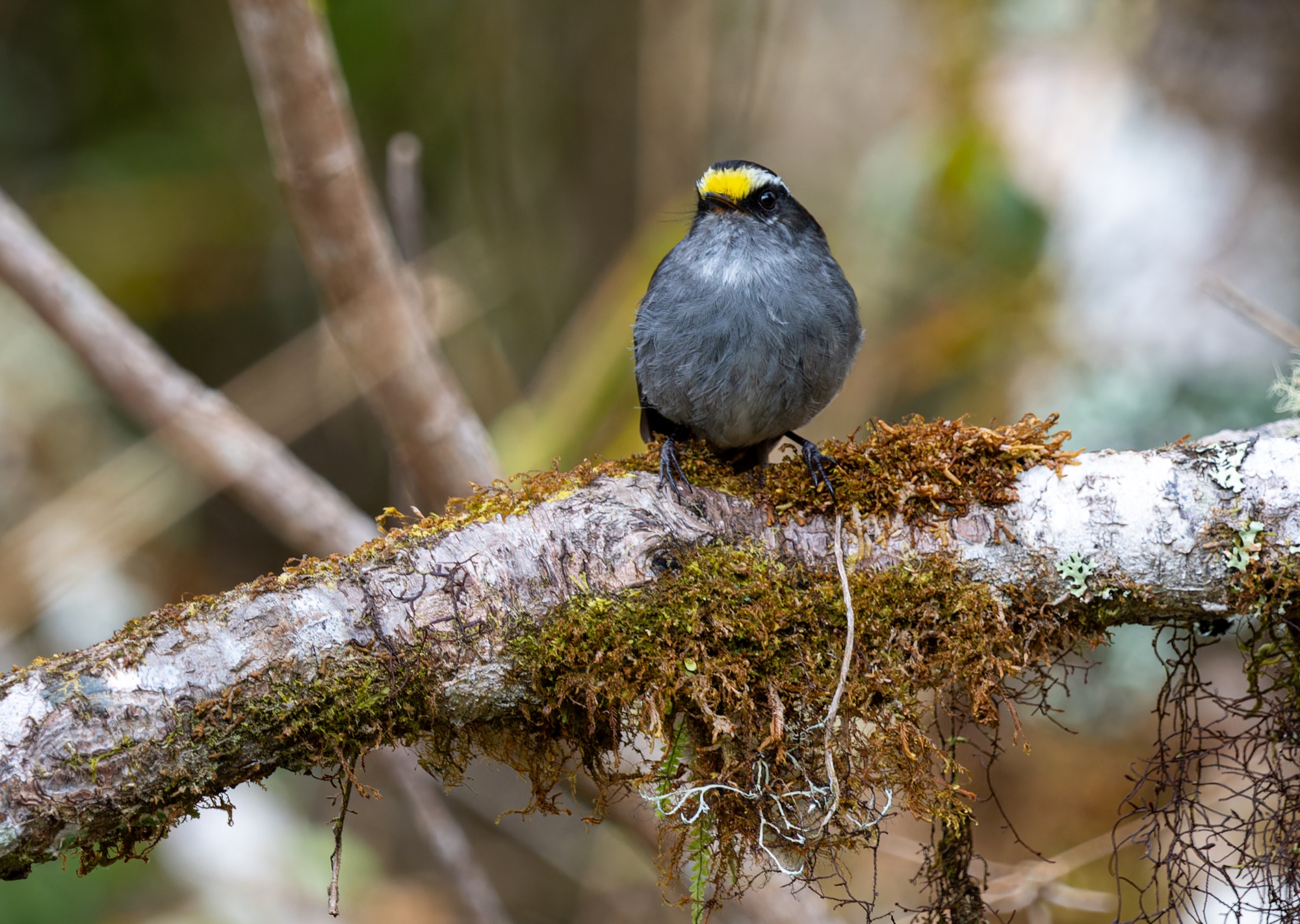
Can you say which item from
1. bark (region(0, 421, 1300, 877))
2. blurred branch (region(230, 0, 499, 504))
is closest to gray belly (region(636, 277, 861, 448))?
bark (region(0, 421, 1300, 877))

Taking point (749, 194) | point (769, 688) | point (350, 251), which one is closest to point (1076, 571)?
point (769, 688)

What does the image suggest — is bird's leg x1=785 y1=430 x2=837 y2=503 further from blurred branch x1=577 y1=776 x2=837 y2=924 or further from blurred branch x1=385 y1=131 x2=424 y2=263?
blurred branch x1=385 y1=131 x2=424 y2=263

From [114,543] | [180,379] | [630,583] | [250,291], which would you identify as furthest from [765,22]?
[630,583]

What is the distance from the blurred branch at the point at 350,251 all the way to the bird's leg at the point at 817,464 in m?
1.77

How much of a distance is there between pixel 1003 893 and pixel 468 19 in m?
5.50

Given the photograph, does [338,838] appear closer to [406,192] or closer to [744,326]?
[744,326]

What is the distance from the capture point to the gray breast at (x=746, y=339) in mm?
2641

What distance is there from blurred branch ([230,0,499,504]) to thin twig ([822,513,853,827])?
204 cm

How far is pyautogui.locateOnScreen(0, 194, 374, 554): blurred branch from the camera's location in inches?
132

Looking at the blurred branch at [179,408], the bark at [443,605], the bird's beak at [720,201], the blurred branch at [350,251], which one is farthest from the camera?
the blurred branch at [179,408]

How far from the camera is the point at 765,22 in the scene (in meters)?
5.68

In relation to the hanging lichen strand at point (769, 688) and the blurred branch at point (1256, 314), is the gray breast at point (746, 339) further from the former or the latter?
the blurred branch at point (1256, 314)

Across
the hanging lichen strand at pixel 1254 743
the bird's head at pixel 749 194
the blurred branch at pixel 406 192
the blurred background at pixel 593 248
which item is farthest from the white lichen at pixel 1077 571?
the blurred branch at pixel 406 192

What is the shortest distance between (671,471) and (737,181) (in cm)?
106
